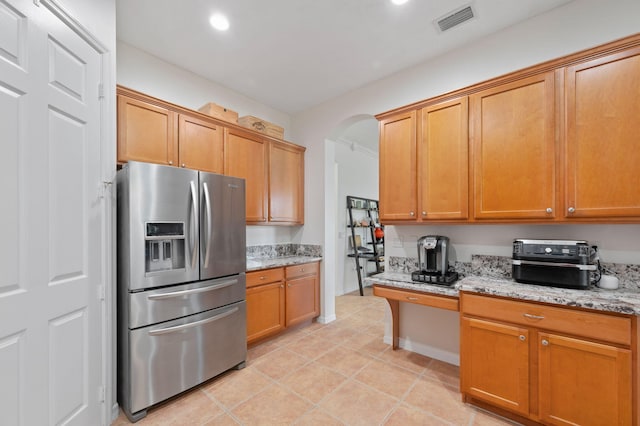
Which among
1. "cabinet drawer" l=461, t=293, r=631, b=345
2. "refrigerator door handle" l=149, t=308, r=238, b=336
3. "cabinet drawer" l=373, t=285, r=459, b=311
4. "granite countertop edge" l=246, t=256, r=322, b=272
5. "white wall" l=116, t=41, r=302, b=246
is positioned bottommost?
"refrigerator door handle" l=149, t=308, r=238, b=336

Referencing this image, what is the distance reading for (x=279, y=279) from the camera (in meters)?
3.18

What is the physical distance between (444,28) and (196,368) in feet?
11.6

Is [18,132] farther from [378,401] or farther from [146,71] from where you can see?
[378,401]

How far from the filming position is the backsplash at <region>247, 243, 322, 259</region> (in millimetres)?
3631

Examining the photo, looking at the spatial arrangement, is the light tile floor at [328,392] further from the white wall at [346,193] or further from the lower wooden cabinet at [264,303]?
the white wall at [346,193]

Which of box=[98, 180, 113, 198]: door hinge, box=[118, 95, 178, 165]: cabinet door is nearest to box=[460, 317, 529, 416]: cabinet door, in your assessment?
box=[98, 180, 113, 198]: door hinge

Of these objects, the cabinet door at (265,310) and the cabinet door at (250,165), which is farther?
the cabinet door at (250,165)

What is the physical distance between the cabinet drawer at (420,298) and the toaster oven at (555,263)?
52 cm

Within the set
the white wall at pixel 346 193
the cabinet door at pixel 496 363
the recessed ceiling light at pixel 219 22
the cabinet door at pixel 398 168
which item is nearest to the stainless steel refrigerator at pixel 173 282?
the recessed ceiling light at pixel 219 22

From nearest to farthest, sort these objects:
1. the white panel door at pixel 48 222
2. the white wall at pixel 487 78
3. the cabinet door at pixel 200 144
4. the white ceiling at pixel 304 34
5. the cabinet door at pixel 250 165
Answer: the white panel door at pixel 48 222, the white wall at pixel 487 78, the white ceiling at pixel 304 34, the cabinet door at pixel 200 144, the cabinet door at pixel 250 165

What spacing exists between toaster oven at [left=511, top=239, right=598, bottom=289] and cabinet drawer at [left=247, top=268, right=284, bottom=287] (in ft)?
7.44

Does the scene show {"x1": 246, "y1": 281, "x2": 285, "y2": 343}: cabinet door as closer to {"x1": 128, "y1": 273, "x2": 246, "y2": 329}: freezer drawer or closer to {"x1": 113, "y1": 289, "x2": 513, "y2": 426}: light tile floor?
{"x1": 113, "y1": 289, "x2": 513, "y2": 426}: light tile floor

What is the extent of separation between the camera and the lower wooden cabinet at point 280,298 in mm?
2906

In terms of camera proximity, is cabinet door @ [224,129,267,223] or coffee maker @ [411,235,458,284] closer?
coffee maker @ [411,235,458,284]
